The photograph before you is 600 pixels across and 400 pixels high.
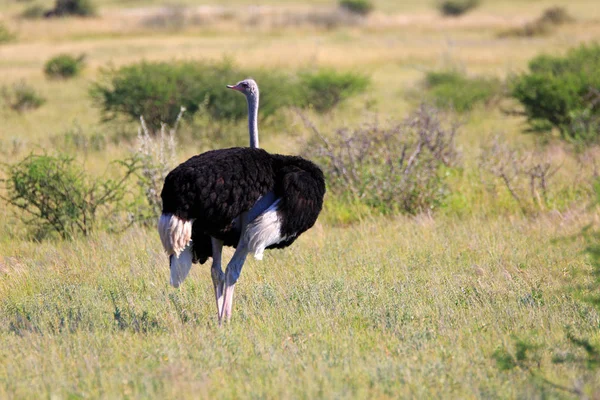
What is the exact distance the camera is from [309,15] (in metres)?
48.6

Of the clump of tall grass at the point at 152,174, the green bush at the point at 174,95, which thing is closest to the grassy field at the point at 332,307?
the clump of tall grass at the point at 152,174

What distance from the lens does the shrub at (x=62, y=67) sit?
24.7 m

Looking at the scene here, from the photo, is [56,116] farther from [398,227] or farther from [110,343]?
[110,343]

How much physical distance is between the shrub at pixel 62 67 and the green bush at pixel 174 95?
1030cm

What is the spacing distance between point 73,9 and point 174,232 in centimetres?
5210

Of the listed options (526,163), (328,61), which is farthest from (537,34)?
(526,163)

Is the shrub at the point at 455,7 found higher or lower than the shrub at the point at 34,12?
lower

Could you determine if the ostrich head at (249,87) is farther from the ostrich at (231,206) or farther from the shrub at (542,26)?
the shrub at (542,26)

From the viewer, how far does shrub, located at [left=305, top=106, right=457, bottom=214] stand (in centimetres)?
895

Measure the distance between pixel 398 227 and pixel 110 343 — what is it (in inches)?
150

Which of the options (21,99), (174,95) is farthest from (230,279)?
(21,99)

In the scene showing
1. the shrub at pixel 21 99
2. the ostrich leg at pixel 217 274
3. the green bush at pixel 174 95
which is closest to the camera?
the ostrich leg at pixel 217 274

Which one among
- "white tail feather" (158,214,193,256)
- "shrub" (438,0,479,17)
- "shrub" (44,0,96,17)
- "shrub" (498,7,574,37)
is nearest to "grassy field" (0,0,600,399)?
"white tail feather" (158,214,193,256)

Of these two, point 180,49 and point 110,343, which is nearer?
point 110,343
